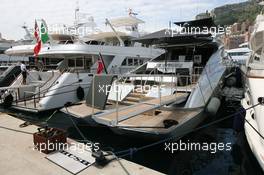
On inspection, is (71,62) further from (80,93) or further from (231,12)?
(231,12)

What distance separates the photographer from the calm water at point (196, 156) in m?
5.70

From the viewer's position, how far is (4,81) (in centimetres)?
1374

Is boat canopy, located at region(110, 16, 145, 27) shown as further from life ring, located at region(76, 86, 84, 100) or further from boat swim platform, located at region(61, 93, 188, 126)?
boat swim platform, located at region(61, 93, 188, 126)

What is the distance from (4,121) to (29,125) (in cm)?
117

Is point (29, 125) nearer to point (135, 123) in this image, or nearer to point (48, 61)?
point (135, 123)

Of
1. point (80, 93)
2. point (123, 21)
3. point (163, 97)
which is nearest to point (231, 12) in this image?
point (123, 21)

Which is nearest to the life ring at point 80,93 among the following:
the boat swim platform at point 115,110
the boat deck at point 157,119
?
the boat swim platform at point 115,110

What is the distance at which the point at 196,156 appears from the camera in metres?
6.48

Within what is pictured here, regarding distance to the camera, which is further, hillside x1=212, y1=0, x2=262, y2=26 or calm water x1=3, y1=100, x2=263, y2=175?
hillside x1=212, y1=0, x2=262, y2=26

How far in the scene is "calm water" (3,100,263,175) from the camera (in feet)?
18.7

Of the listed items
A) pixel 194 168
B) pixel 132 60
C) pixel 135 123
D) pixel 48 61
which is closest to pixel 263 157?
pixel 194 168

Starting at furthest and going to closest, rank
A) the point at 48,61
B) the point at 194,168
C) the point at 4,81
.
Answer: the point at 48,61 < the point at 4,81 < the point at 194,168

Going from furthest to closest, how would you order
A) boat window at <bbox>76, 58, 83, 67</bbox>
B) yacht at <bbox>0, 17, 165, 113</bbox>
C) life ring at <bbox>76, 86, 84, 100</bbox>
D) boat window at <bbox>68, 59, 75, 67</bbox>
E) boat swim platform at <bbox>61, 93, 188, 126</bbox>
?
boat window at <bbox>68, 59, 75, 67</bbox> → boat window at <bbox>76, 58, 83, 67</bbox> → life ring at <bbox>76, 86, 84, 100</bbox> → yacht at <bbox>0, 17, 165, 113</bbox> → boat swim platform at <bbox>61, 93, 188, 126</bbox>

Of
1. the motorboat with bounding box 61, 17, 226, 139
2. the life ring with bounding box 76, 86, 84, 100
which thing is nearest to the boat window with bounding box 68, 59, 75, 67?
the life ring with bounding box 76, 86, 84, 100
